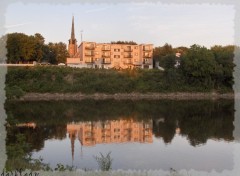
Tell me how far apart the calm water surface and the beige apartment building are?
837 inches

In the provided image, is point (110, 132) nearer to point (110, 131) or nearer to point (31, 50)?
point (110, 131)

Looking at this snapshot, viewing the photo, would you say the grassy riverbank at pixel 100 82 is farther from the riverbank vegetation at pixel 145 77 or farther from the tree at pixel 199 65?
the tree at pixel 199 65

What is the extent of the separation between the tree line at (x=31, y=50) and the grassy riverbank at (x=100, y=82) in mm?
2718

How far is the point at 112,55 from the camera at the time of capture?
4388cm

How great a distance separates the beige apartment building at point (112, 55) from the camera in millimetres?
42594

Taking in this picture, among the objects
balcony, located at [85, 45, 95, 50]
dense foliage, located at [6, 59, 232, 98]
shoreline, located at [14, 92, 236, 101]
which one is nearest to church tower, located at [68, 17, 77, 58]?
balcony, located at [85, 45, 95, 50]

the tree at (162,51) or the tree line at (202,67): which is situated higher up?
the tree at (162,51)

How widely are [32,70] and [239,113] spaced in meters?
30.7

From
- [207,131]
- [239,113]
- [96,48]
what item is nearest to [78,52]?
[96,48]

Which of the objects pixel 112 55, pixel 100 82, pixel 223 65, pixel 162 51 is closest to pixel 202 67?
pixel 223 65

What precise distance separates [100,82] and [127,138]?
736 inches

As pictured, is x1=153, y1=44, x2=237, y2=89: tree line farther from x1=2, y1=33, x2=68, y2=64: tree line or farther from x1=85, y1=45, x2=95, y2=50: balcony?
x1=2, y1=33, x2=68, y2=64: tree line

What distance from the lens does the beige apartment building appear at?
42.6m

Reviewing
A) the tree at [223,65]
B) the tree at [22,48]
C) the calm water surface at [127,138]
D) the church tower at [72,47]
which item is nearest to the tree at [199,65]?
the tree at [223,65]
